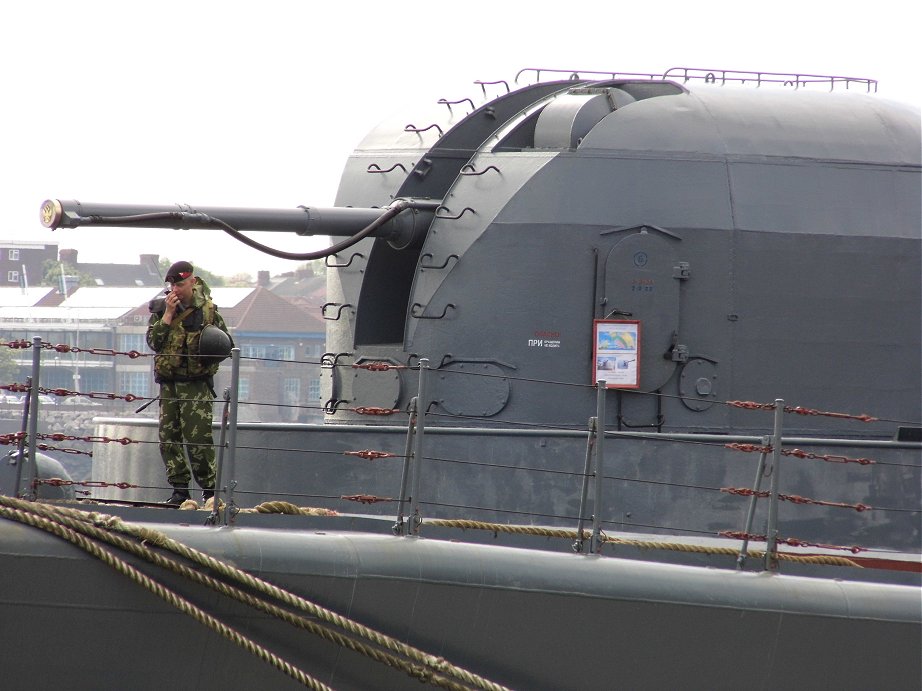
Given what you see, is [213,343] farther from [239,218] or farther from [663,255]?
[663,255]

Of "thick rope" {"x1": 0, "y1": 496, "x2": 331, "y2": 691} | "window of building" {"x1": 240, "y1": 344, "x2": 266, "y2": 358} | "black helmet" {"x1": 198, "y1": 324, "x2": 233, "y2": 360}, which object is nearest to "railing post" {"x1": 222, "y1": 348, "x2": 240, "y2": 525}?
"thick rope" {"x1": 0, "y1": 496, "x2": 331, "y2": 691}

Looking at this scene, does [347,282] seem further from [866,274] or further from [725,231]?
[866,274]

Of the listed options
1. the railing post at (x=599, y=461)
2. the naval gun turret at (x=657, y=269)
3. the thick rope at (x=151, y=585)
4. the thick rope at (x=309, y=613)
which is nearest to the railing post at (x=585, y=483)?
the railing post at (x=599, y=461)

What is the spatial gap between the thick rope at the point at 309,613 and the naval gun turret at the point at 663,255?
2.34 metres

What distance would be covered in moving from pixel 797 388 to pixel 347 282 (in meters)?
2.82

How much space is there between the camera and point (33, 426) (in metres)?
6.00

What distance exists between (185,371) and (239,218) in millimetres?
1400

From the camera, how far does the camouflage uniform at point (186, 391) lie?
23.4ft

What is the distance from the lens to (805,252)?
8289 mm

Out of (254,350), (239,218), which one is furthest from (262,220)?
(254,350)

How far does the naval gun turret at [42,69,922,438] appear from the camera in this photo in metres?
8.19

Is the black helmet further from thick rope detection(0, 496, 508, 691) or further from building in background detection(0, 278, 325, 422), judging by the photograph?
building in background detection(0, 278, 325, 422)

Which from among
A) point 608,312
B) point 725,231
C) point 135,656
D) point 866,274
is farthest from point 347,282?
point 135,656

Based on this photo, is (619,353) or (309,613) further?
(619,353)
